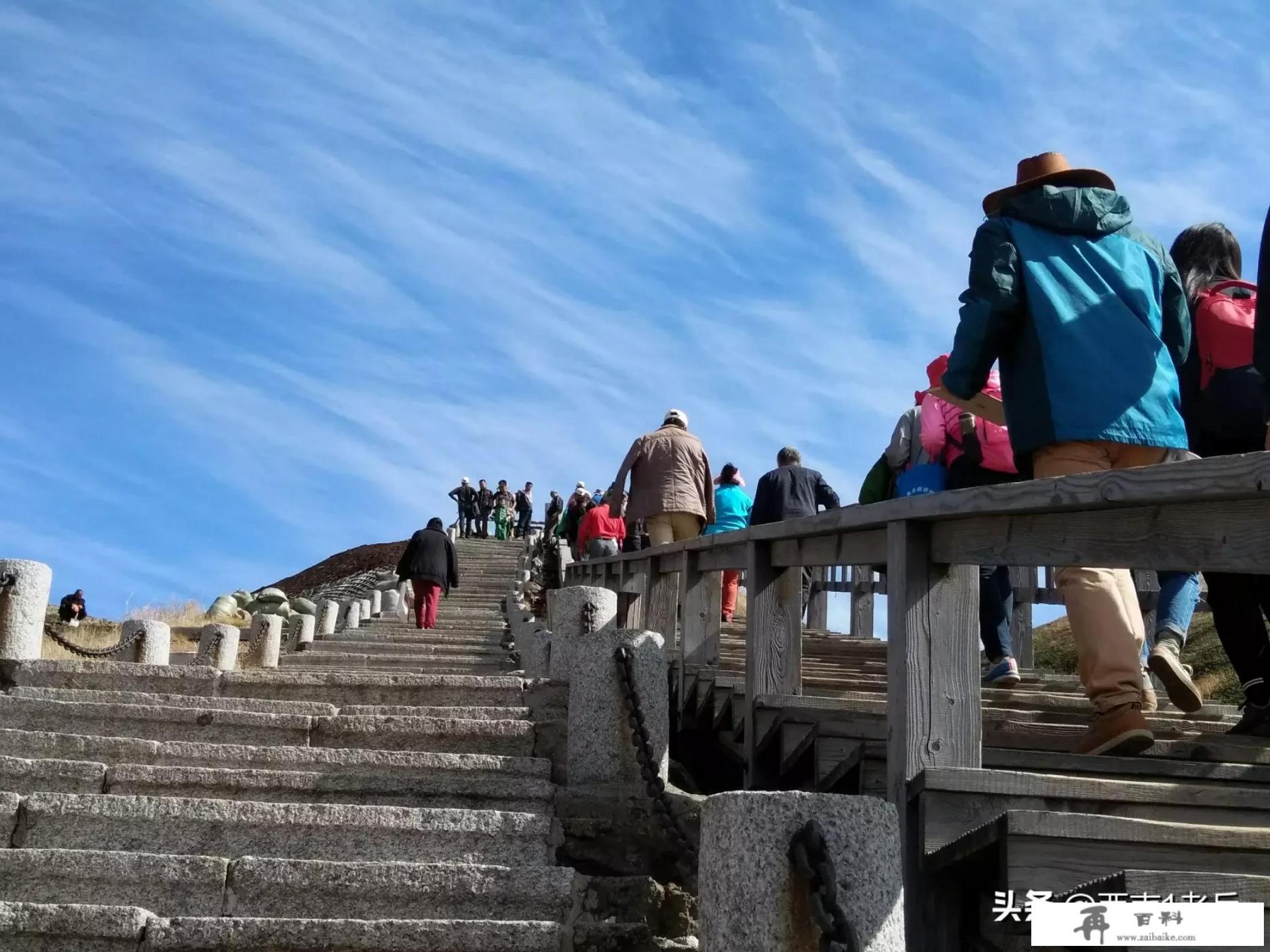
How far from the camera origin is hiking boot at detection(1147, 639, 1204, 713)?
18.5 feet

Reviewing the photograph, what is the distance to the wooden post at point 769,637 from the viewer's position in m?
5.88

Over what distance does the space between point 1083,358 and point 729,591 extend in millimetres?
9716

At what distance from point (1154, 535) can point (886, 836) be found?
100 centimetres

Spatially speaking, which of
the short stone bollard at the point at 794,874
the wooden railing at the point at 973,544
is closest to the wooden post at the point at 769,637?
the wooden railing at the point at 973,544

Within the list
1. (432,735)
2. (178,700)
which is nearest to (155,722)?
(178,700)

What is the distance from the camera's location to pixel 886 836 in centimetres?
317

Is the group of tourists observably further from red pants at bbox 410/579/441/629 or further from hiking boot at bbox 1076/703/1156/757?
A: hiking boot at bbox 1076/703/1156/757

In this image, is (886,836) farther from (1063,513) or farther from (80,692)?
(80,692)

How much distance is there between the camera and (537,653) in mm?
8609

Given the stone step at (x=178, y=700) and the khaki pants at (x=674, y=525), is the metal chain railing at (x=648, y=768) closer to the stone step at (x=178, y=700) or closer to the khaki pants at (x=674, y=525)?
the stone step at (x=178, y=700)

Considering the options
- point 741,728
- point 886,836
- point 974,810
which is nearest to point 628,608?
point 741,728

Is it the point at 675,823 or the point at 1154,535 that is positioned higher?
the point at 1154,535

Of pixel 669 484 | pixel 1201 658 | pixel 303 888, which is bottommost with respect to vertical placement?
pixel 303 888

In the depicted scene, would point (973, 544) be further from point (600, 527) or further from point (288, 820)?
point (600, 527)
